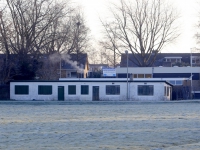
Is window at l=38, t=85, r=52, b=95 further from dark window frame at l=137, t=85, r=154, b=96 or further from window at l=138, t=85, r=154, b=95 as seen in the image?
window at l=138, t=85, r=154, b=95

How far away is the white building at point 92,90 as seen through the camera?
2327 inches

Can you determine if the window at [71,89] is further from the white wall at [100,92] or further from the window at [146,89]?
the window at [146,89]

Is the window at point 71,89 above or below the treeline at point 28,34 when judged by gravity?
below

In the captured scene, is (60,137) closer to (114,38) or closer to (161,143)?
(161,143)

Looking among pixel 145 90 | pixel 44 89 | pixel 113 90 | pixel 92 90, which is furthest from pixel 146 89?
pixel 44 89

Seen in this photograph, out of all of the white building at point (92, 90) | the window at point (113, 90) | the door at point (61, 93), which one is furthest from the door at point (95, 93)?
the door at point (61, 93)

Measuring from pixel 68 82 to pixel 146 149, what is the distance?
44330 millimetres

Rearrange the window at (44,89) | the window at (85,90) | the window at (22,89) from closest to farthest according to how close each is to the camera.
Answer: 1. the window at (85,90)
2. the window at (44,89)
3. the window at (22,89)

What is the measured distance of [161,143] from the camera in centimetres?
1745

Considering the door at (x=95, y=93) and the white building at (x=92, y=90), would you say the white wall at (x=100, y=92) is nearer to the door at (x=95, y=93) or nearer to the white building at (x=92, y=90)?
the white building at (x=92, y=90)

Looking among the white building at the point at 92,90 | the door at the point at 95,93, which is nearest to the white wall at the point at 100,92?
the white building at the point at 92,90

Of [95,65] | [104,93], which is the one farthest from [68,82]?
[95,65]

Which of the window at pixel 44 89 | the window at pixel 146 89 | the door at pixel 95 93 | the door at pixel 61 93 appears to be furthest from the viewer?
the window at pixel 44 89

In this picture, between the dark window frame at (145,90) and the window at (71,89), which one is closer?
the dark window frame at (145,90)
